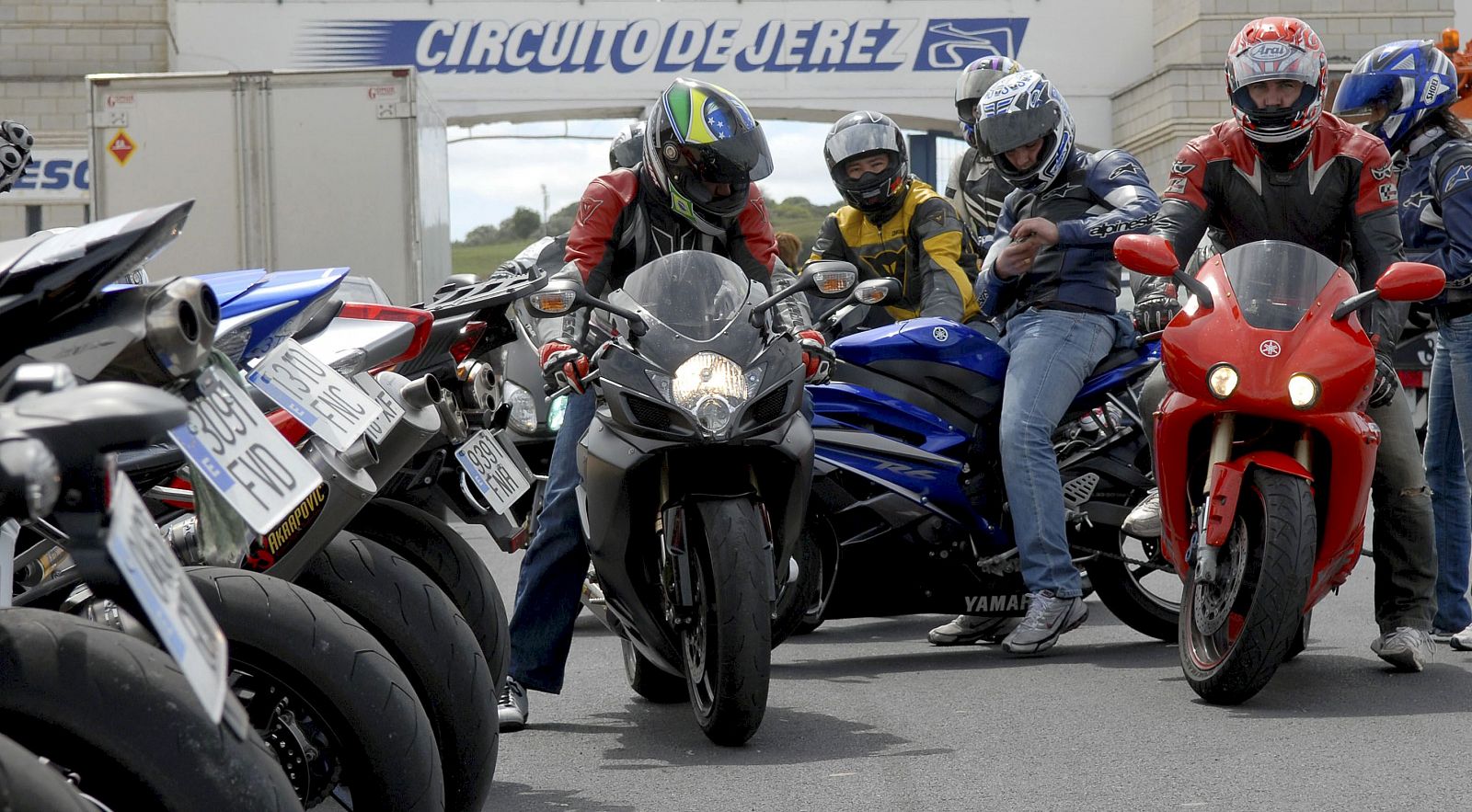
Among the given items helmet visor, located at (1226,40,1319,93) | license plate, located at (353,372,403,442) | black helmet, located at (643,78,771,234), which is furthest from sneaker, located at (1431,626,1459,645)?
license plate, located at (353,372,403,442)

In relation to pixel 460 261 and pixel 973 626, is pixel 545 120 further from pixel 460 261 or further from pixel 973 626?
pixel 460 261

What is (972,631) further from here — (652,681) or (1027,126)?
(1027,126)

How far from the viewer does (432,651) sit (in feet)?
12.0

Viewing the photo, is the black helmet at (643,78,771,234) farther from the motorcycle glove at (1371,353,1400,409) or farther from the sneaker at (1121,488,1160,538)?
the motorcycle glove at (1371,353,1400,409)

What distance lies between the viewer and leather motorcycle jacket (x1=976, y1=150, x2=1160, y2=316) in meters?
6.48

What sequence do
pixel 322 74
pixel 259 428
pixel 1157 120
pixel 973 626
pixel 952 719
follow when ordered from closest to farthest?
pixel 259 428 → pixel 952 719 → pixel 973 626 → pixel 322 74 → pixel 1157 120

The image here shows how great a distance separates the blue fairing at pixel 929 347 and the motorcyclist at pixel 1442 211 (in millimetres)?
1466

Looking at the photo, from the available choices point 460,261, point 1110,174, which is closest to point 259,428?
point 1110,174

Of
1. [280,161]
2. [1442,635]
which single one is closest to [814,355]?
[1442,635]

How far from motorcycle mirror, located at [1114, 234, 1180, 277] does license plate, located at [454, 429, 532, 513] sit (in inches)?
71.5

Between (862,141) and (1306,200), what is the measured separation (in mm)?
2109

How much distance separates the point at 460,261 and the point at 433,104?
38023 mm

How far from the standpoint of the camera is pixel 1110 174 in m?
6.59

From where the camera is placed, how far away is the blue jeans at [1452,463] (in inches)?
253
